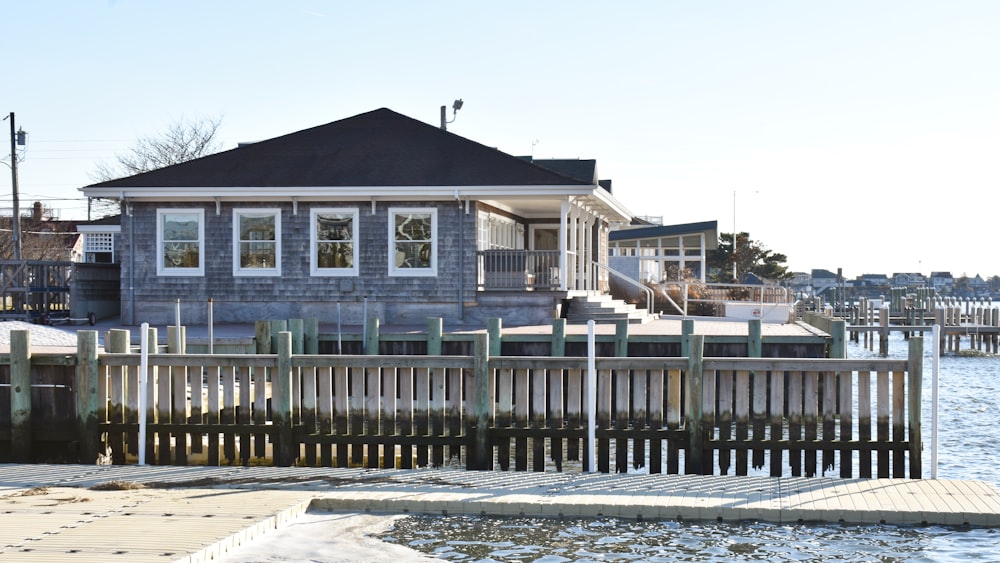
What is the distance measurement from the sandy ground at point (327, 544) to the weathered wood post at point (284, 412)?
2785mm

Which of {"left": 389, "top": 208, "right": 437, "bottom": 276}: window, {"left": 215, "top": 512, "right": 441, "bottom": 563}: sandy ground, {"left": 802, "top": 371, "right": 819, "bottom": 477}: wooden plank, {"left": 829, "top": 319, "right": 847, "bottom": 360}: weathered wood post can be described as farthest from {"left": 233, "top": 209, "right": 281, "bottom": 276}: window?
{"left": 215, "top": 512, "right": 441, "bottom": 563}: sandy ground

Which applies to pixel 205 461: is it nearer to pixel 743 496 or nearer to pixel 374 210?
pixel 743 496

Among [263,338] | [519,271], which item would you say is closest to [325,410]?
[263,338]

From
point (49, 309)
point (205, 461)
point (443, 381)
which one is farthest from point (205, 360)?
point (49, 309)

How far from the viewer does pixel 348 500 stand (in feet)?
36.7

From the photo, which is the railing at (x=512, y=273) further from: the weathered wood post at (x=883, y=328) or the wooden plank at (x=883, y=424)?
the weathered wood post at (x=883, y=328)

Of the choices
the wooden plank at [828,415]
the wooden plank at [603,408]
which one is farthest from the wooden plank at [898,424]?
the wooden plank at [603,408]

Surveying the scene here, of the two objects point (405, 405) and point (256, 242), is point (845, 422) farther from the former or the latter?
point (256, 242)

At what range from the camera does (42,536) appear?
9.50 metres

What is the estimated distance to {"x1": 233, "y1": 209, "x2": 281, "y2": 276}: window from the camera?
29.7 metres

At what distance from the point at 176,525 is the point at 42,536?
1.04 meters

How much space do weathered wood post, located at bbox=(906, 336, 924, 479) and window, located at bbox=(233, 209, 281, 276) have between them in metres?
19.5

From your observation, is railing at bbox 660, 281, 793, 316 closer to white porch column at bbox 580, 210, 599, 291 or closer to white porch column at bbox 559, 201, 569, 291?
white porch column at bbox 580, 210, 599, 291

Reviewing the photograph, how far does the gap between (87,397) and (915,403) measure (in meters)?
9.13
